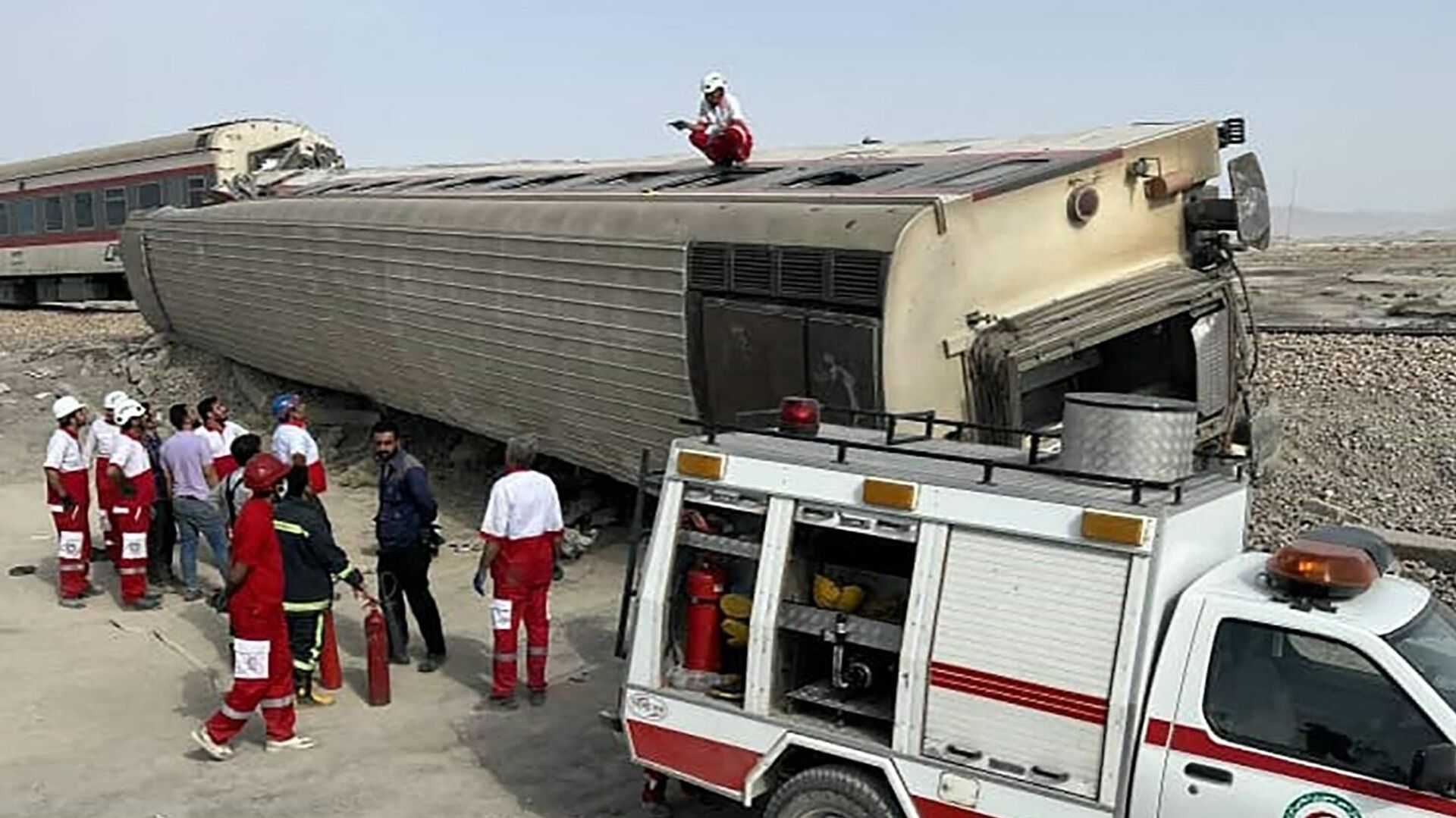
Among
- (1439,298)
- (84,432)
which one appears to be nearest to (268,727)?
(84,432)

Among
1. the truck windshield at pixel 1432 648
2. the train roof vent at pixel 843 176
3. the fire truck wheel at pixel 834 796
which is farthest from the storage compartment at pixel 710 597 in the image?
the train roof vent at pixel 843 176

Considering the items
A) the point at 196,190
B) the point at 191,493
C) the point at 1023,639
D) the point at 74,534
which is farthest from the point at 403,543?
the point at 196,190

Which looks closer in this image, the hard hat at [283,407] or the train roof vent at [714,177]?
the hard hat at [283,407]

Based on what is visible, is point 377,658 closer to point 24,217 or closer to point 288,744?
point 288,744

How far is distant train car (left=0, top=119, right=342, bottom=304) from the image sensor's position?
20.9m

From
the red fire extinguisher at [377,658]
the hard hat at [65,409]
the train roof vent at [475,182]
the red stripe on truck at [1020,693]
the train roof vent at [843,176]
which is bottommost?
the red fire extinguisher at [377,658]

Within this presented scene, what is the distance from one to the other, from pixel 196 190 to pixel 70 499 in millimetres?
12474

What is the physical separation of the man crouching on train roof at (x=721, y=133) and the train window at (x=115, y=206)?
592 inches

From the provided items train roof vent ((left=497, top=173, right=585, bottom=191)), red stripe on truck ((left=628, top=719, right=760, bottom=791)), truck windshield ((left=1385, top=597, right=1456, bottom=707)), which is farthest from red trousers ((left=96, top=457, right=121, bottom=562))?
truck windshield ((left=1385, top=597, right=1456, bottom=707))

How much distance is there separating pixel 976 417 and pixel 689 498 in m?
3.33

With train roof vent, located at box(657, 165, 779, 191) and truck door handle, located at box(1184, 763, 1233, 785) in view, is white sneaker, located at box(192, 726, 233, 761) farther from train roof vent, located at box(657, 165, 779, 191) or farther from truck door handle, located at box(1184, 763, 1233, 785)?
train roof vent, located at box(657, 165, 779, 191)

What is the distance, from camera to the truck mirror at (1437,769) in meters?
3.88

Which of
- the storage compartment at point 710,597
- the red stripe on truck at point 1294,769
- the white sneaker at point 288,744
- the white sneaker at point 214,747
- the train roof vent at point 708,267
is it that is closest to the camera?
the red stripe on truck at point 1294,769

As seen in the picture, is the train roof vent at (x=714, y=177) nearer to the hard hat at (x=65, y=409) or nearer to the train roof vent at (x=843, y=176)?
the train roof vent at (x=843, y=176)
